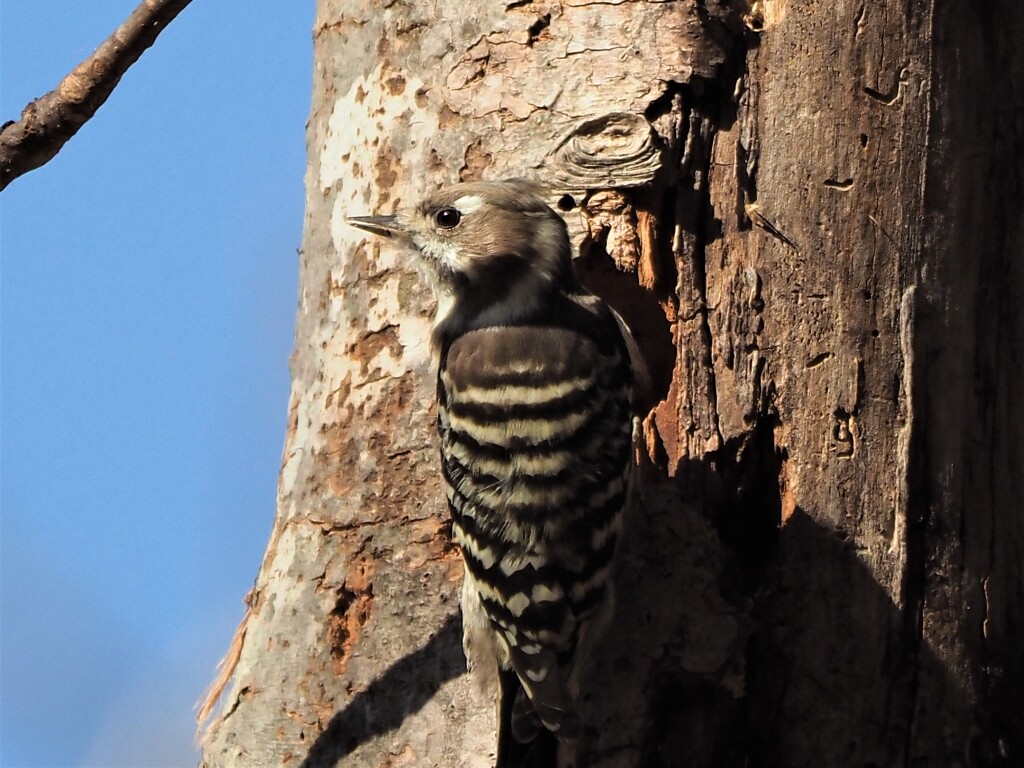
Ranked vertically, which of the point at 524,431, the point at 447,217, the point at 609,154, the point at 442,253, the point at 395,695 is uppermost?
the point at 609,154

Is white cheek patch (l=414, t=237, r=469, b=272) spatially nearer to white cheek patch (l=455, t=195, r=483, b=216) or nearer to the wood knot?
white cheek patch (l=455, t=195, r=483, b=216)

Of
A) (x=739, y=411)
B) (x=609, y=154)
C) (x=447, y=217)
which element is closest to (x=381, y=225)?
(x=447, y=217)

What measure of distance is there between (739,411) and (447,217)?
1.05 metres

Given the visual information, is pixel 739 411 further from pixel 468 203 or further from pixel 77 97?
pixel 77 97

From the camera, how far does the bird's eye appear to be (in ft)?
15.7

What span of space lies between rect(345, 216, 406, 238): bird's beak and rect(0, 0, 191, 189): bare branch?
0.80m

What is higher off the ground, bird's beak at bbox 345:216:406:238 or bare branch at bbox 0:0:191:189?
bare branch at bbox 0:0:191:189

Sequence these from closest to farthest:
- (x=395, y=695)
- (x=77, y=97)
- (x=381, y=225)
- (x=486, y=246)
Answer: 1. (x=77, y=97)
2. (x=395, y=695)
3. (x=381, y=225)
4. (x=486, y=246)

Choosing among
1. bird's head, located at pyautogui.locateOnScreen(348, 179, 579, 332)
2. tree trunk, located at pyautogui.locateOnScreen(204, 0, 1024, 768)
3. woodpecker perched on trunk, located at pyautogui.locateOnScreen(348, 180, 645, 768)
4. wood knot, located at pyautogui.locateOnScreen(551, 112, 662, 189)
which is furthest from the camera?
bird's head, located at pyautogui.locateOnScreen(348, 179, 579, 332)

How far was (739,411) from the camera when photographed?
14.6 feet

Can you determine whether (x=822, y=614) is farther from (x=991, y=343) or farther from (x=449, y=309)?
(x=449, y=309)

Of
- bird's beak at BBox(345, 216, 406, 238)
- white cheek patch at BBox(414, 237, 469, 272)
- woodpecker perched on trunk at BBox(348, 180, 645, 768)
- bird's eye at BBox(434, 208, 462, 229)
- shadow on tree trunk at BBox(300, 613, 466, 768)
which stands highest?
bird's eye at BBox(434, 208, 462, 229)

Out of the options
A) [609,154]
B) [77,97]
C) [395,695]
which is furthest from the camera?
[609,154]

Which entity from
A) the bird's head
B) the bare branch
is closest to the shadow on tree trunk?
the bird's head
